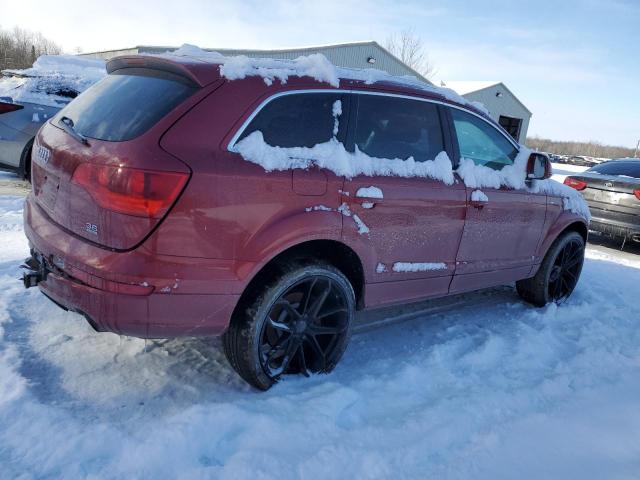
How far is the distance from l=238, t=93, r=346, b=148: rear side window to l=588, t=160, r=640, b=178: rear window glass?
7.19m

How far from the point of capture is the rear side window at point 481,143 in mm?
3717

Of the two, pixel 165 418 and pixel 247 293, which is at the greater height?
pixel 247 293

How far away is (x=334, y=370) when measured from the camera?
3166 millimetres

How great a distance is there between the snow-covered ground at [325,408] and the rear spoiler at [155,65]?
1664 mm

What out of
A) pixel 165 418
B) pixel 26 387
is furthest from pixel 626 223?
pixel 26 387

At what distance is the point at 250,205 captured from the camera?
2475 millimetres

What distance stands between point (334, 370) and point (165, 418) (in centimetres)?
111

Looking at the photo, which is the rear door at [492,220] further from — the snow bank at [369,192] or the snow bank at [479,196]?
the snow bank at [369,192]

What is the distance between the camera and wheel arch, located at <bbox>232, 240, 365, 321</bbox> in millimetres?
2715

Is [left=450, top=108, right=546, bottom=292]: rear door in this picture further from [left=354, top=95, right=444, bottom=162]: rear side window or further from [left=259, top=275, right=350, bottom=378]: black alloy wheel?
[left=259, top=275, right=350, bottom=378]: black alloy wheel

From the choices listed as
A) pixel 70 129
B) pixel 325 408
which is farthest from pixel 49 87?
pixel 325 408

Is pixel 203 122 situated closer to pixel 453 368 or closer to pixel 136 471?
pixel 136 471

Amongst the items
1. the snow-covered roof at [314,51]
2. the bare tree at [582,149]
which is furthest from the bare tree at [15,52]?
the bare tree at [582,149]

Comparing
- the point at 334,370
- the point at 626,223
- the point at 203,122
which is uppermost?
the point at 203,122
